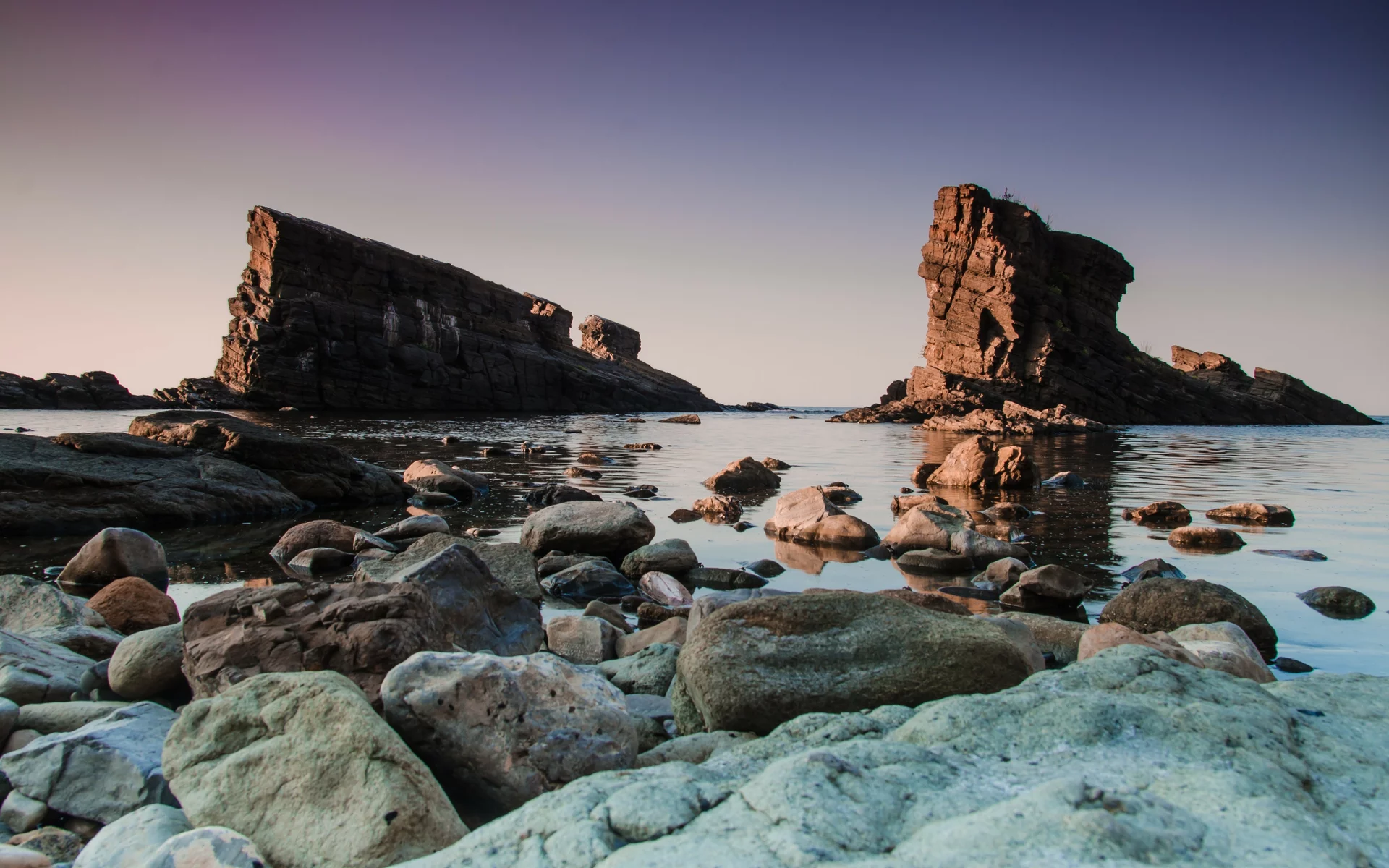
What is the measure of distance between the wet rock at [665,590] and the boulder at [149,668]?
3448mm

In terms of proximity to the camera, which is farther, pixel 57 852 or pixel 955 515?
pixel 955 515

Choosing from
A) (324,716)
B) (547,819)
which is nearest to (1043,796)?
(547,819)

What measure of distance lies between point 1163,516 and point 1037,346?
6254 cm

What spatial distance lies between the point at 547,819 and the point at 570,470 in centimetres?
1469

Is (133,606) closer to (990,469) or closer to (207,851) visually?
(207,851)

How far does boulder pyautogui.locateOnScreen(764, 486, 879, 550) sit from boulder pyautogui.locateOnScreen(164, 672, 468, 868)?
672cm

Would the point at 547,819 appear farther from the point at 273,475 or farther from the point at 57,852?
the point at 273,475

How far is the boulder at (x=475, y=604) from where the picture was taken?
14.4ft

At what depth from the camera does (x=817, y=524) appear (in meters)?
9.00

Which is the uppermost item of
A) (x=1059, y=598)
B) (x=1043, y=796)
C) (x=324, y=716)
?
(x=1043, y=796)

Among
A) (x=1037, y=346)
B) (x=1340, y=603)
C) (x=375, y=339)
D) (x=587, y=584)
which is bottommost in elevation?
(x=587, y=584)

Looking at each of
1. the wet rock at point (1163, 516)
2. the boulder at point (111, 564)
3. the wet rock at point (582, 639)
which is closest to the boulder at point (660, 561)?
the wet rock at point (582, 639)

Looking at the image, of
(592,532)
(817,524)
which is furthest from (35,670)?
(817,524)

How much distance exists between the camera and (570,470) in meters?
16.3
